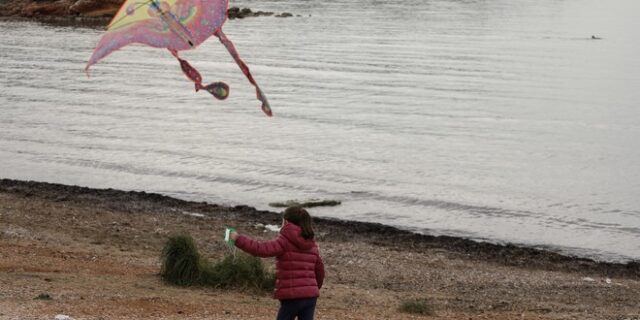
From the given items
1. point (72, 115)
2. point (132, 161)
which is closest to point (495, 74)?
point (72, 115)

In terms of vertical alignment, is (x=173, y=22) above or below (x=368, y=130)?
above

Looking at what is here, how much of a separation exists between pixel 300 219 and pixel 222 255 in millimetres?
11064

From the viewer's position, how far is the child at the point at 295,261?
10438mm

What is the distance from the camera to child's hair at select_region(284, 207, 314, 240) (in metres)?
10.5

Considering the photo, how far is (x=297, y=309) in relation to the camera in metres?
10.6

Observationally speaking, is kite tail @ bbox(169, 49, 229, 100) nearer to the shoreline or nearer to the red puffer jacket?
the red puffer jacket

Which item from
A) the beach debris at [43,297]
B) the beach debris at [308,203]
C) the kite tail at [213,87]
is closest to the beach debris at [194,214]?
the beach debris at [308,203]

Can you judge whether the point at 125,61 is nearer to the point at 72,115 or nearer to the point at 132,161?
the point at 72,115

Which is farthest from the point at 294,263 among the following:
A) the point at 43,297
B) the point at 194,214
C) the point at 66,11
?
the point at 66,11

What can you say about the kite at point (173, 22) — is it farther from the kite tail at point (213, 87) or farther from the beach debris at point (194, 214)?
the beach debris at point (194, 214)

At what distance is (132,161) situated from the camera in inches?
1419

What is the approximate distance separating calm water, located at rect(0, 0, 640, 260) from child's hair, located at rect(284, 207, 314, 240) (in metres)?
16.2

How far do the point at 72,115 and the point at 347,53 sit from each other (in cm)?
3507

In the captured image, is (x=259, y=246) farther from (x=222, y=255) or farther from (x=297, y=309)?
(x=222, y=255)
